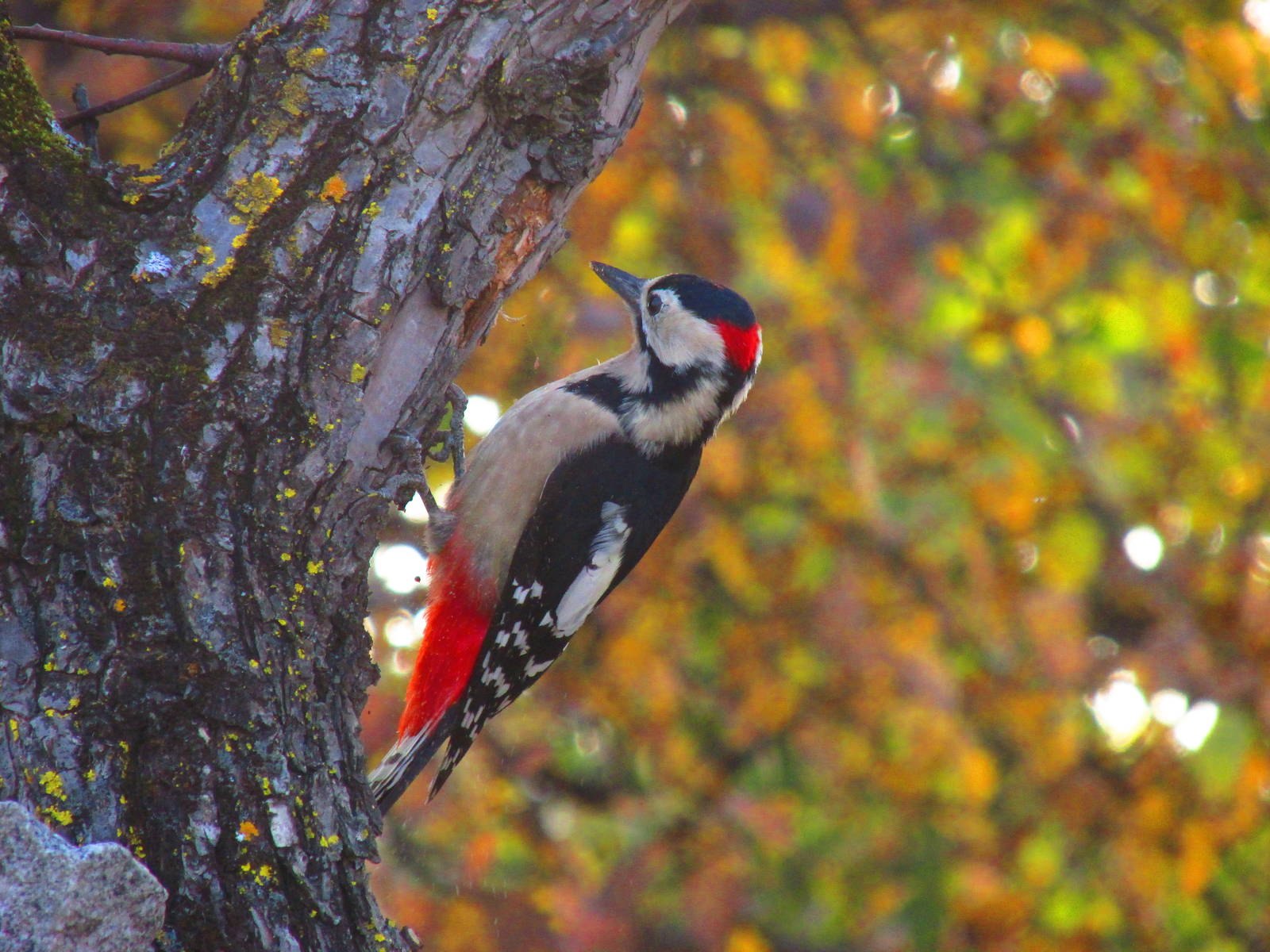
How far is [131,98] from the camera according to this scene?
2.20m

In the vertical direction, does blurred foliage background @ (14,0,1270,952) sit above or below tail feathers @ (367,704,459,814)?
below

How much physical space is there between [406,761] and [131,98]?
1.79 metres

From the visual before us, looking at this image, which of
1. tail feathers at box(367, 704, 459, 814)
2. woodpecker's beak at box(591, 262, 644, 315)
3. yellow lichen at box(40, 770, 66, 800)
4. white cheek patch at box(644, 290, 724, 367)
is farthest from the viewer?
woodpecker's beak at box(591, 262, 644, 315)

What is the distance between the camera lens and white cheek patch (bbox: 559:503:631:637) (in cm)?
340

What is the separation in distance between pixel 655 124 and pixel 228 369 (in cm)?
374

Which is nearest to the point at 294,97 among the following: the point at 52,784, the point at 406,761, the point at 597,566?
the point at 52,784

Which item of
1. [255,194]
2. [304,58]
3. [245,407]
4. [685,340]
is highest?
[304,58]

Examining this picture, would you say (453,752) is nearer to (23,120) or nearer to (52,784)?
(52,784)

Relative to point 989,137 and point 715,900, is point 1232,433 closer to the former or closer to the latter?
point 989,137

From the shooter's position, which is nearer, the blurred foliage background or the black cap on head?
the black cap on head

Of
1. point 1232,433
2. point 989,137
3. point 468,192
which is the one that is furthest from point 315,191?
point 1232,433

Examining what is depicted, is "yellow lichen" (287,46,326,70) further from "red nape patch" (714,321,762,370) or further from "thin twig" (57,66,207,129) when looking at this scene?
"red nape patch" (714,321,762,370)

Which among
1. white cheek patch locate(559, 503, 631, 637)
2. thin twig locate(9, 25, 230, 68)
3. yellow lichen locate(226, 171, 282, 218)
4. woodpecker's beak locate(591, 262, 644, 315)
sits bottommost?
white cheek patch locate(559, 503, 631, 637)

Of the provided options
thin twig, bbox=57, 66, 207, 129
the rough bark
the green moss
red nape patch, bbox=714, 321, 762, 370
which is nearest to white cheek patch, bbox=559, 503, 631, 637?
red nape patch, bbox=714, 321, 762, 370
